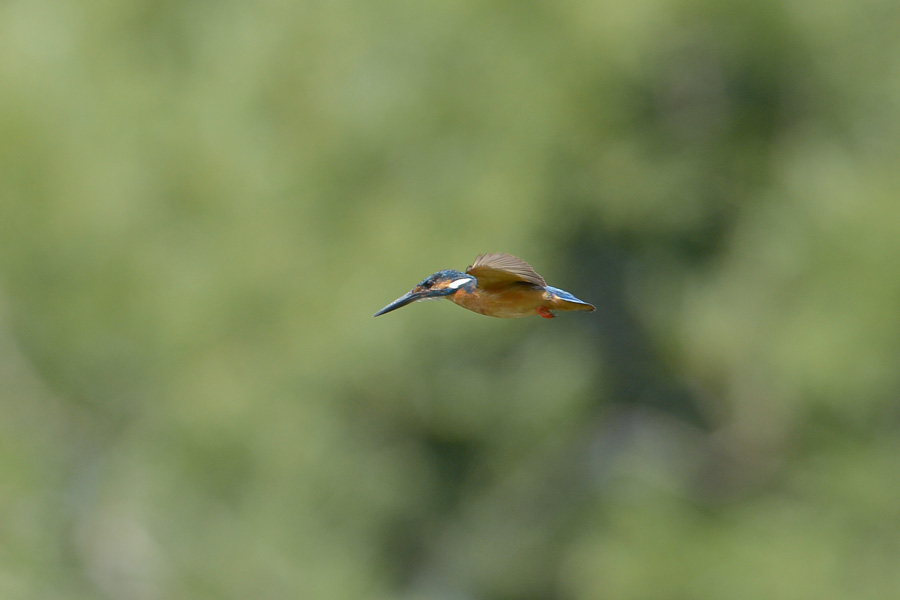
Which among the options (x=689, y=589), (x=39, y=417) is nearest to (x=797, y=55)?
(x=689, y=589)

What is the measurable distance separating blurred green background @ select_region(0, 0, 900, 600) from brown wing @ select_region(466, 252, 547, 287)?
4548mm

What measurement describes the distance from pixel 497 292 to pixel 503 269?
17 centimetres

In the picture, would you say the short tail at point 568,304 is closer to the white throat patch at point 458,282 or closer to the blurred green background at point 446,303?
the white throat patch at point 458,282

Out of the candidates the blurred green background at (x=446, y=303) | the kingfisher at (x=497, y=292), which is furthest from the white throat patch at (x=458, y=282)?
the blurred green background at (x=446, y=303)

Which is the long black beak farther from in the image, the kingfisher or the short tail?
the short tail

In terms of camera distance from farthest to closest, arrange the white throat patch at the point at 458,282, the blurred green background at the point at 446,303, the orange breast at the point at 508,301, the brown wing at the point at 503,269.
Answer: the blurred green background at the point at 446,303 → the white throat patch at the point at 458,282 → the orange breast at the point at 508,301 → the brown wing at the point at 503,269

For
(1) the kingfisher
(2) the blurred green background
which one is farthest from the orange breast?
(2) the blurred green background

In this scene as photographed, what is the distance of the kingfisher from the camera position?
4.04ft

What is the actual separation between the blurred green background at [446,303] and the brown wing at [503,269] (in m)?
4.55

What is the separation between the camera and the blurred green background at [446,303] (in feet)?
19.9

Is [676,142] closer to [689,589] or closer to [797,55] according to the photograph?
[797,55]

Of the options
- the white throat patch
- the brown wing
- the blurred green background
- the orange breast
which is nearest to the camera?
the brown wing

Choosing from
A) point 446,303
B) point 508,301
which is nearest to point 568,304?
point 508,301

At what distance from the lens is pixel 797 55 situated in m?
6.93
